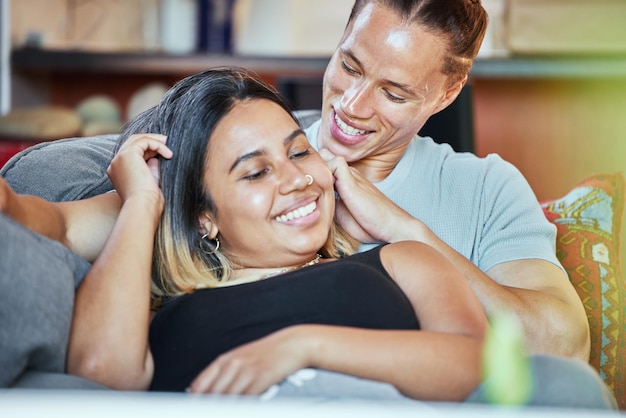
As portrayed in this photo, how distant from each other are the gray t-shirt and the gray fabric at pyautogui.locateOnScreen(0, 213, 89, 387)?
0.69 meters

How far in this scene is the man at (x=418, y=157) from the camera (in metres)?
1.69

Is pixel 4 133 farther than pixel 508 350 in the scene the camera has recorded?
Yes

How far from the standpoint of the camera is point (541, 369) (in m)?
1.06

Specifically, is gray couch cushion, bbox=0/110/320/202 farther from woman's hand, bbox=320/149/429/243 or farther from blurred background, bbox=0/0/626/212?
blurred background, bbox=0/0/626/212

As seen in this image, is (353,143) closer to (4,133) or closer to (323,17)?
(4,133)

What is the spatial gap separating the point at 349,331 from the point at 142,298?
309 mm

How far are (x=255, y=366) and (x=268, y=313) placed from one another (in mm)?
141

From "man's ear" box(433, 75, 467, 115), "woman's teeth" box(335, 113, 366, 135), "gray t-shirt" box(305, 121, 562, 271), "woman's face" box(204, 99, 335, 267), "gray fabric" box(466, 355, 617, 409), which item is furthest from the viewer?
"man's ear" box(433, 75, 467, 115)

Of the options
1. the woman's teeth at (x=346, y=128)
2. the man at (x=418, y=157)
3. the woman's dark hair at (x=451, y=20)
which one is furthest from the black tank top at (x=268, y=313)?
the woman's dark hair at (x=451, y=20)

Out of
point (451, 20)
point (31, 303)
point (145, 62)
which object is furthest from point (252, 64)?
point (31, 303)

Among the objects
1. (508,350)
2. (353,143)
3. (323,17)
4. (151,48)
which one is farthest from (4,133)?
(508,350)

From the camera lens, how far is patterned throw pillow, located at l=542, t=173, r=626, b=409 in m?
1.85

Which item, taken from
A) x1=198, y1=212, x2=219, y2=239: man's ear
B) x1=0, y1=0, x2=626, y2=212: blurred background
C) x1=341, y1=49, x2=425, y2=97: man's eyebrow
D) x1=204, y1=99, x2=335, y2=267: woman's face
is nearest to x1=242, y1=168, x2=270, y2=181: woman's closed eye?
x1=204, y1=99, x2=335, y2=267: woman's face

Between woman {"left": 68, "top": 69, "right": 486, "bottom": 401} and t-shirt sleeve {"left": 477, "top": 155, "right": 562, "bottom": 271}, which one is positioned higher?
woman {"left": 68, "top": 69, "right": 486, "bottom": 401}
